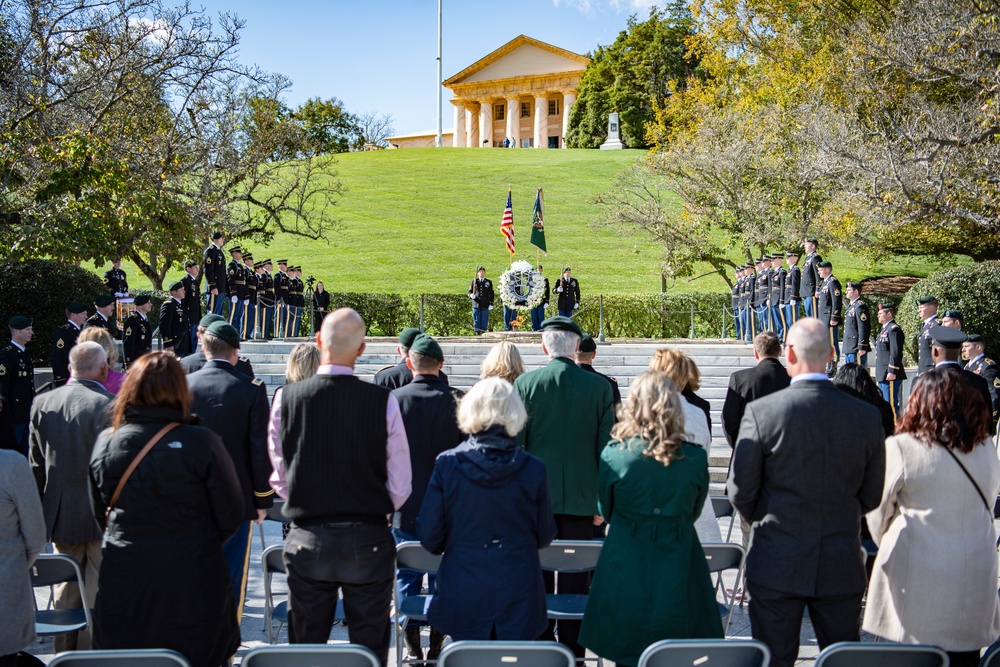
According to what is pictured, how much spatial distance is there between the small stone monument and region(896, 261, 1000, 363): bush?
45931mm

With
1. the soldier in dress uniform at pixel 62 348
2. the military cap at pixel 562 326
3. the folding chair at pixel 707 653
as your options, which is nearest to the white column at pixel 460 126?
the soldier in dress uniform at pixel 62 348

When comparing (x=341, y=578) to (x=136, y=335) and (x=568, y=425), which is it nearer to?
Result: (x=568, y=425)

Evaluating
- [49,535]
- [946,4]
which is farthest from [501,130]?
[49,535]

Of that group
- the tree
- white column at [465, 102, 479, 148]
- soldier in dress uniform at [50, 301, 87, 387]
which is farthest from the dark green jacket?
white column at [465, 102, 479, 148]

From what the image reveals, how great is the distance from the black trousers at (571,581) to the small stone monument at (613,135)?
188ft

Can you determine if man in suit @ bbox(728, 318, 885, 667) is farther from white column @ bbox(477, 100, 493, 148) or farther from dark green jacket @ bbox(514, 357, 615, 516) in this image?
white column @ bbox(477, 100, 493, 148)

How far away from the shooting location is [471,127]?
83.6m

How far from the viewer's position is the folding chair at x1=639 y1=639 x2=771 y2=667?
2996 mm

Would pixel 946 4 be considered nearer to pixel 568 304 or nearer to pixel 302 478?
pixel 568 304

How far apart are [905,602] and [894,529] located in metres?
0.32

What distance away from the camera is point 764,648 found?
3078 millimetres

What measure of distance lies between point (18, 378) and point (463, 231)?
113 feet

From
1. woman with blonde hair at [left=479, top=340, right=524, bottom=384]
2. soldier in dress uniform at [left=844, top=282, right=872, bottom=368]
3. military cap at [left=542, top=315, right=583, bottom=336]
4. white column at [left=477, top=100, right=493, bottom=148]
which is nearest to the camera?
military cap at [left=542, top=315, right=583, bottom=336]

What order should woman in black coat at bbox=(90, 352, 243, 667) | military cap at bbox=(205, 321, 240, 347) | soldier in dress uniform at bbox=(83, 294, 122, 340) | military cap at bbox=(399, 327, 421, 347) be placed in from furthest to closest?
soldier in dress uniform at bbox=(83, 294, 122, 340)
military cap at bbox=(399, 327, 421, 347)
military cap at bbox=(205, 321, 240, 347)
woman in black coat at bbox=(90, 352, 243, 667)
